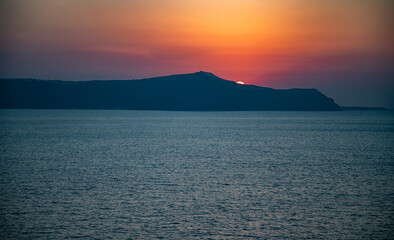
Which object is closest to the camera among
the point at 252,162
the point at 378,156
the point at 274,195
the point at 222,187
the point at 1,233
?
the point at 1,233

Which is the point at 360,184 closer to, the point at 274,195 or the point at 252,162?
the point at 274,195

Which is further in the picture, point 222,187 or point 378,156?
point 378,156

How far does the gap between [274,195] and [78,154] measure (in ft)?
129

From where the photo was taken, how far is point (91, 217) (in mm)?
26781

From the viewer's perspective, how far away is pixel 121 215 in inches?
1072

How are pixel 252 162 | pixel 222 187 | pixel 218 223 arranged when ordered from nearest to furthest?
pixel 218 223 → pixel 222 187 → pixel 252 162

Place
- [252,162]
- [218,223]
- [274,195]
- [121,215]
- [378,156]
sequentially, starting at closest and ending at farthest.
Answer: [218,223]
[121,215]
[274,195]
[252,162]
[378,156]

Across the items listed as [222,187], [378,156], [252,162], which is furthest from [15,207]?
[378,156]

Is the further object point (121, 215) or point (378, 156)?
point (378, 156)

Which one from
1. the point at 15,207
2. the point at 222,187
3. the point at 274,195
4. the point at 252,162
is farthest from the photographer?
the point at 252,162

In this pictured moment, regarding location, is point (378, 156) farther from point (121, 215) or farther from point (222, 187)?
point (121, 215)

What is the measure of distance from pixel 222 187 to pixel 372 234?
15.3 meters

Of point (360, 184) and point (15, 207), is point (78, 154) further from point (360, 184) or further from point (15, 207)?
point (360, 184)

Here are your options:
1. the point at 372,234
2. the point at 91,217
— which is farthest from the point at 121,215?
the point at 372,234
